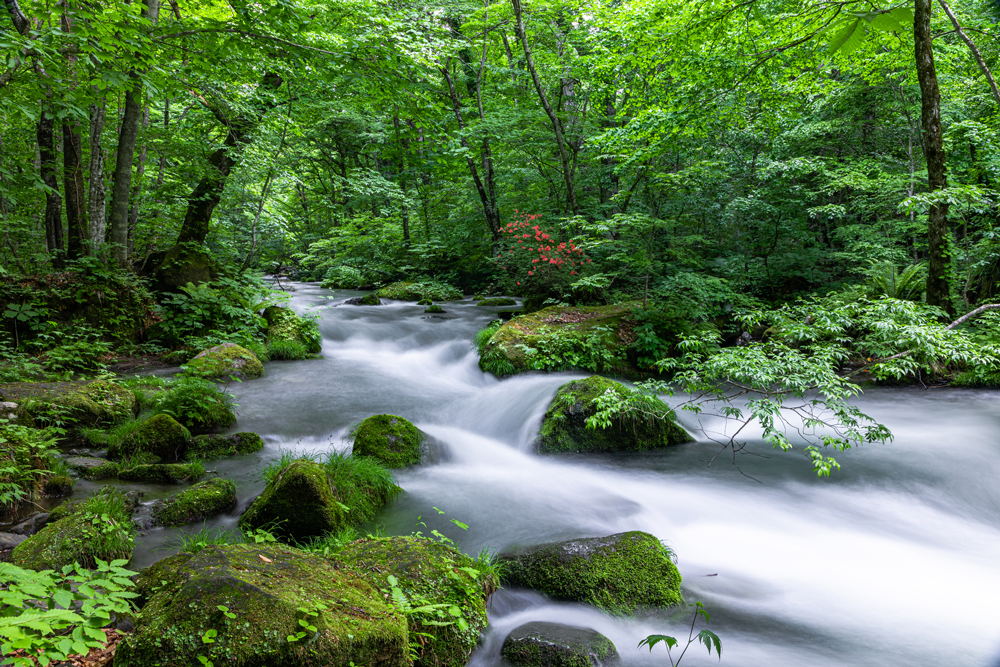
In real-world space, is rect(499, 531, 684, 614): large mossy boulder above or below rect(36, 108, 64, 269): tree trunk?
below

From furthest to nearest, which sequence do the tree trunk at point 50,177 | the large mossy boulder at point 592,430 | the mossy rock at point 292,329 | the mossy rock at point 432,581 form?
the mossy rock at point 292,329 → the tree trunk at point 50,177 → the large mossy boulder at point 592,430 → the mossy rock at point 432,581

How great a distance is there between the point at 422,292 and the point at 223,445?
11466mm

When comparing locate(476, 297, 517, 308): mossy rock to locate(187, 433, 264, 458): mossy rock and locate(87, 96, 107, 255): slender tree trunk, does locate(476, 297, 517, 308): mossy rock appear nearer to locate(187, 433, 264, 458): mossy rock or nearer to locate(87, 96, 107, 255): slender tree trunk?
locate(87, 96, 107, 255): slender tree trunk

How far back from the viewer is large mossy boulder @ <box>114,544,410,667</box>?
2.04 metres

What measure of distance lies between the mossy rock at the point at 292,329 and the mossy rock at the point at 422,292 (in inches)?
234

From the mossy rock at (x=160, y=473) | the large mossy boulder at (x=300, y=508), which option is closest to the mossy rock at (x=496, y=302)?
the mossy rock at (x=160, y=473)

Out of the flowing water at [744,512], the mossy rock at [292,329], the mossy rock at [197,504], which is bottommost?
the flowing water at [744,512]

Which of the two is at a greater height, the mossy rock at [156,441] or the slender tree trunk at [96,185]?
the slender tree trunk at [96,185]

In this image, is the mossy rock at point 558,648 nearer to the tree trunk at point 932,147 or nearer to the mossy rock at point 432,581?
the mossy rock at point 432,581

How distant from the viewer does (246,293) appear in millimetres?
10086

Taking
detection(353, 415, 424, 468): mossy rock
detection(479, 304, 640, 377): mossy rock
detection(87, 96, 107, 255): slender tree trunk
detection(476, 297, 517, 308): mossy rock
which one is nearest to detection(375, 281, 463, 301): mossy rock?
detection(476, 297, 517, 308): mossy rock

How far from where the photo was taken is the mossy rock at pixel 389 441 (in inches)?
219

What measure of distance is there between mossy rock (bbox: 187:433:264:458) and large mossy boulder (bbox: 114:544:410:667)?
310 centimetres

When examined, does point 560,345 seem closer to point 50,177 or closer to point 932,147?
point 932,147
